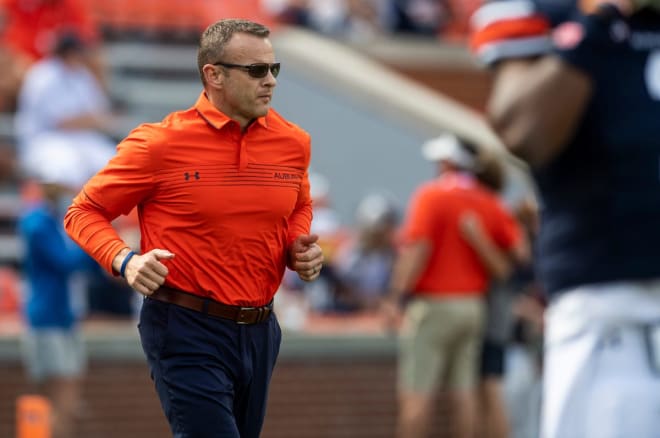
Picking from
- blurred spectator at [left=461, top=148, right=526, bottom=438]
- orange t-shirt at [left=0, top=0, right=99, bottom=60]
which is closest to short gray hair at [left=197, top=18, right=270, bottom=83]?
blurred spectator at [left=461, top=148, right=526, bottom=438]

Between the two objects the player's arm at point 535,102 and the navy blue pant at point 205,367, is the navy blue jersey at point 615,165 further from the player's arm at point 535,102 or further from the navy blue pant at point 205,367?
the navy blue pant at point 205,367

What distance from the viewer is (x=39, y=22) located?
42.5 feet

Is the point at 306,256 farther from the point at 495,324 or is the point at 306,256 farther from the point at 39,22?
the point at 39,22

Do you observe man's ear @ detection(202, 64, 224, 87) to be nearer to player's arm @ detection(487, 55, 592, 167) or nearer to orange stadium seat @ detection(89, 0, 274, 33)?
player's arm @ detection(487, 55, 592, 167)

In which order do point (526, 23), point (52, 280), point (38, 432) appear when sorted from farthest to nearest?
point (52, 280) → point (38, 432) → point (526, 23)

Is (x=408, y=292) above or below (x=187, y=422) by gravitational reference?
above

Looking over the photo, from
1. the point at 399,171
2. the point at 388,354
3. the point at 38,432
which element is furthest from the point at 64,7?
the point at 38,432

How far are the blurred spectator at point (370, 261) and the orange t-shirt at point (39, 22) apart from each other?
3508 millimetres

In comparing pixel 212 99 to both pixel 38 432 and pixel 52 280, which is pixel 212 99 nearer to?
pixel 38 432

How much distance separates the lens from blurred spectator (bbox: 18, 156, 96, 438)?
9.08 m

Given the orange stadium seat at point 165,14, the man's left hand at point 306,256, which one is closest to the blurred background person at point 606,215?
→ the man's left hand at point 306,256

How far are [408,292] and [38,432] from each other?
3.05m

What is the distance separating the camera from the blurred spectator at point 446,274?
29.9 ft

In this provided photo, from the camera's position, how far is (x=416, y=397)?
9219 mm
